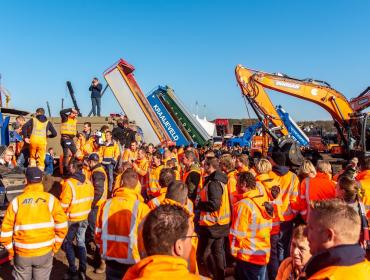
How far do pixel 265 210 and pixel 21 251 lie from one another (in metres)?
2.77

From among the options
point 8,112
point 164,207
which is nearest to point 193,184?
point 164,207

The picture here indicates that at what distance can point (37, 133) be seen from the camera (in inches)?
307

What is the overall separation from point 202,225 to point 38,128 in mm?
4689

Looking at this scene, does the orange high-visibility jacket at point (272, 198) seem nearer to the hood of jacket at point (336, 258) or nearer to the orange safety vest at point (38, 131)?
the hood of jacket at point (336, 258)

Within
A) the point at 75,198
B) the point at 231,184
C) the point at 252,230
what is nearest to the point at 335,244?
the point at 252,230

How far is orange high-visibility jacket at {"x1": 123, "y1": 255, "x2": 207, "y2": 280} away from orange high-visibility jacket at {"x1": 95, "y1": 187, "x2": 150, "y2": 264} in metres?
1.83

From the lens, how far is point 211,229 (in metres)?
5.05

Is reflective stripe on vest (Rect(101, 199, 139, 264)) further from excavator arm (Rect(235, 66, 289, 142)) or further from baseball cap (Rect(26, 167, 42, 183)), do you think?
excavator arm (Rect(235, 66, 289, 142))

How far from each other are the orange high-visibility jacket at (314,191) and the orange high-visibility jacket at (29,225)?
350 centimetres

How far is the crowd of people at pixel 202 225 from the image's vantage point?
5.93 feet

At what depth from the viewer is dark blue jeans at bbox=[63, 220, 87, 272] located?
5.10 metres

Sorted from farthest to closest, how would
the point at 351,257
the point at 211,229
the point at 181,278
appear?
1. the point at 211,229
2. the point at 351,257
3. the point at 181,278

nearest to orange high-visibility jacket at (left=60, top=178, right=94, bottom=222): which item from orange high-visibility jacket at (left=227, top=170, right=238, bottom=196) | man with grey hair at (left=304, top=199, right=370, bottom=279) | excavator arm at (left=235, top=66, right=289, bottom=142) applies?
orange high-visibility jacket at (left=227, top=170, right=238, bottom=196)

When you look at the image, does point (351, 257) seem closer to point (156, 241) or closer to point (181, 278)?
point (181, 278)
